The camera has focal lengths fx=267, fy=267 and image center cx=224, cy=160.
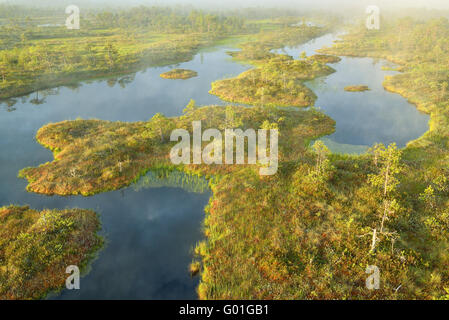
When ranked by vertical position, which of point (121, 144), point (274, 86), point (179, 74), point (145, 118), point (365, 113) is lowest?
point (121, 144)

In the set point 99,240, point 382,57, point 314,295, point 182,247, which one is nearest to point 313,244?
point 314,295

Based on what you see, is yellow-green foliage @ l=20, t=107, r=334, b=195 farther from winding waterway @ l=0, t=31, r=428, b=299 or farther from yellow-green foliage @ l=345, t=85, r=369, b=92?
yellow-green foliage @ l=345, t=85, r=369, b=92

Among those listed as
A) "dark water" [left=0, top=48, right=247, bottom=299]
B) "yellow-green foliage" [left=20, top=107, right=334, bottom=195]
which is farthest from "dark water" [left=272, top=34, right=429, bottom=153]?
"dark water" [left=0, top=48, right=247, bottom=299]

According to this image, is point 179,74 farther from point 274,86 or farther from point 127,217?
point 127,217

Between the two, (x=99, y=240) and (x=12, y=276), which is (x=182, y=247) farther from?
(x=12, y=276)

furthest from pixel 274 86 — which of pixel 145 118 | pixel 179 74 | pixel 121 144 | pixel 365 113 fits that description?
pixel 121 144

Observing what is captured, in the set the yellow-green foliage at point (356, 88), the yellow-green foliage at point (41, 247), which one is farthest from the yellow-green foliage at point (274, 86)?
the yellow-green foliage at point (41, 247)
